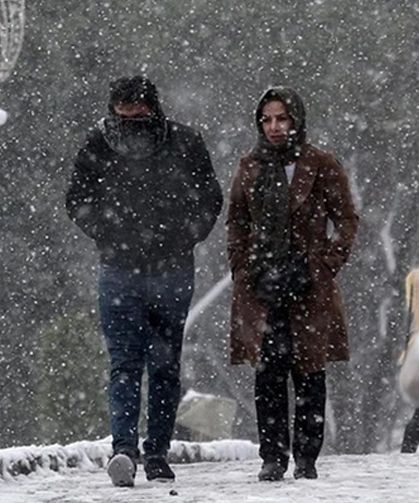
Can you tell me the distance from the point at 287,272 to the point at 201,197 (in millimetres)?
490

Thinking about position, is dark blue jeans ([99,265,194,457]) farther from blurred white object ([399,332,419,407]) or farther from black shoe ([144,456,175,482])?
blurred white object ([399,332,419,407])

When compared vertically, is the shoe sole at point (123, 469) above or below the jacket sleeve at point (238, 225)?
below

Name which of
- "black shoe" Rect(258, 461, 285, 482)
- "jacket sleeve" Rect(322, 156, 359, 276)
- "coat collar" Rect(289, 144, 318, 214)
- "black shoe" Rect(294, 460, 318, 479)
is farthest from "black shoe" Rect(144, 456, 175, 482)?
"coat collar" Rect(289, 144, 318, 214)

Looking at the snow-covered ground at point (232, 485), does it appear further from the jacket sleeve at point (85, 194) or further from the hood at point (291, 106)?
the hood at point (291, 106)

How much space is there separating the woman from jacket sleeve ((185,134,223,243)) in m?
0.11

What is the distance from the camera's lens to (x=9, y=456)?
25.6 feet

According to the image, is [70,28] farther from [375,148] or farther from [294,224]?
[294,224]

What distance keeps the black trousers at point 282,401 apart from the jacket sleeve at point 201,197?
1.49ft

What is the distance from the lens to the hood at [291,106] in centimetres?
682

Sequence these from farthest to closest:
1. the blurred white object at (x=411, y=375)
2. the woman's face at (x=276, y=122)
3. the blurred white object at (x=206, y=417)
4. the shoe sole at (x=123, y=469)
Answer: the blurred white object at (x=206, y=417) → the blurred white object at (x=411, y=375) → the woman's face at (x=276, y=122) → the shoe sole at (x=123, y=469)

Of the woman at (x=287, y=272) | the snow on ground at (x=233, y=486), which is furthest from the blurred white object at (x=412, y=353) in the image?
the woman at (x=287, y=272)

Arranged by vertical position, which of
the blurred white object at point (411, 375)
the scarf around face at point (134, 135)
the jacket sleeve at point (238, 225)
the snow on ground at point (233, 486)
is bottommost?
the snow on ground at point (233, 486)

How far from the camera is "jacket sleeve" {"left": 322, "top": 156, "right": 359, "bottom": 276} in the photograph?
6887mm

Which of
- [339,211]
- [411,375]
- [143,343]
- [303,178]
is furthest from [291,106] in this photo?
[411,375]
